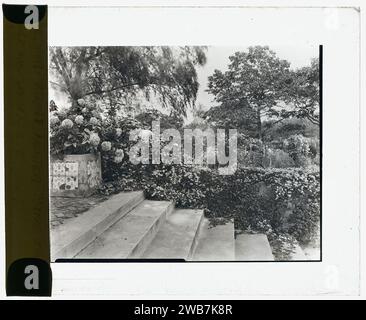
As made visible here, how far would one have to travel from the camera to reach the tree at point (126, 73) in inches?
113

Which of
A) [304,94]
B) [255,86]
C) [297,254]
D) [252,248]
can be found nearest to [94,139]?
[255,86]

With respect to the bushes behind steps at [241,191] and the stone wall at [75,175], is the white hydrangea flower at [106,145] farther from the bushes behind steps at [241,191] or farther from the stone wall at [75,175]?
the bushes behind steps at [241,191]

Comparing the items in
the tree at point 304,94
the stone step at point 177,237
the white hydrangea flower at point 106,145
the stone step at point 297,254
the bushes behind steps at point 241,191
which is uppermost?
the tree at point 304,94

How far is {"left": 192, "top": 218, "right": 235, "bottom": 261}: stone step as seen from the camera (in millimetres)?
2908

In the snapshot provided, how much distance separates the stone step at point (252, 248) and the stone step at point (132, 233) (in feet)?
2.25

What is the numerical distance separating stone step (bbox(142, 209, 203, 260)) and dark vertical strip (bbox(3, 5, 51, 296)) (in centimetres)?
→ 88

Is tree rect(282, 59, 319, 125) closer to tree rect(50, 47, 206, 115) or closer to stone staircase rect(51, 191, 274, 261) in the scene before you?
tree rect(50, 47, 206, 115)

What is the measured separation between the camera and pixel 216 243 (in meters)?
2.99

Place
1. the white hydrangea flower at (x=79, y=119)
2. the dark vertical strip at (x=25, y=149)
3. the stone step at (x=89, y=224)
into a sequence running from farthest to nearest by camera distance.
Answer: the white hydrangea flower at (x=79, y=119) < the stone step at (x=89, y=224) < the dark vertical strip at (x=25, y=149)

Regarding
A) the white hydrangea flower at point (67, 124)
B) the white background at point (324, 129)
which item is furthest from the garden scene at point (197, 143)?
the white background at point (324, 129)

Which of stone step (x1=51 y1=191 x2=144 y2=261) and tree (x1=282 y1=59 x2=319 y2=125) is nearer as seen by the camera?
stone step (x1=51 y1=191 x2=144 y2=261)

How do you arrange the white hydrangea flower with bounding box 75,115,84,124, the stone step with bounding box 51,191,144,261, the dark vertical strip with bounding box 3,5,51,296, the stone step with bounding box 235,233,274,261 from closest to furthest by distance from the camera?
1. the dark vertical strip with bounding box 3,5,51,296
2. the stone step with bounding box 51,191,144,261
3. the stone step with bounding box 235,233,274,261
4. the white hydrangea flower with bounding box 75,115,84,124

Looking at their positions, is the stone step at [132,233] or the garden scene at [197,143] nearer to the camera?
the stone step at [132,233]

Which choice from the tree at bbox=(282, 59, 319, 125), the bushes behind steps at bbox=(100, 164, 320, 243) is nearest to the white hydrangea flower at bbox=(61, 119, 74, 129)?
the bushes behind steps at bbox=(100, 164, 320, 243)
